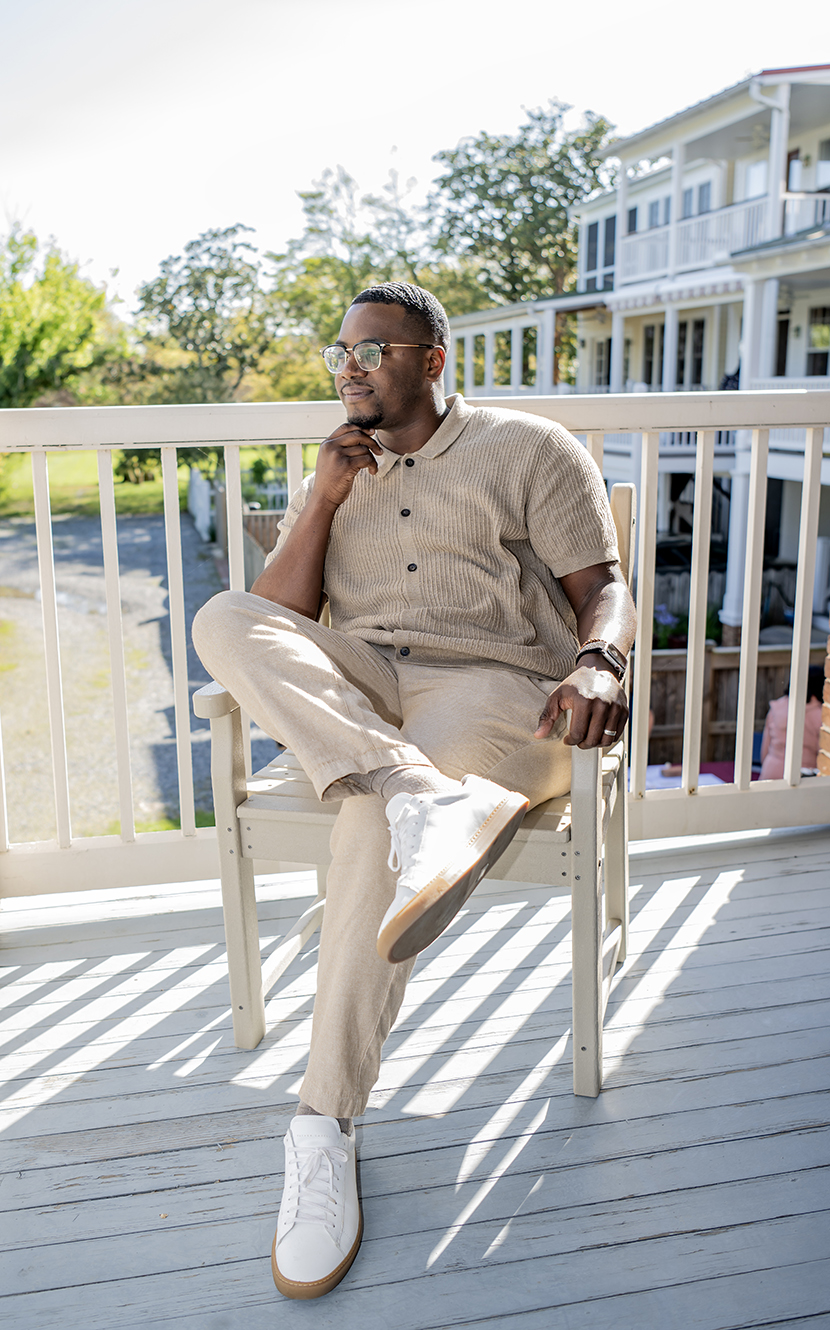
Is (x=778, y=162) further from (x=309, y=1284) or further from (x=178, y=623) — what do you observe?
(x=309, y=1284)

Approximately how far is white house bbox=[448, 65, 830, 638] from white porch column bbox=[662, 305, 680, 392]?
0.03 metres

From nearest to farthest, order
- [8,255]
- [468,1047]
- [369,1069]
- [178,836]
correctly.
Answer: [369,1069] < [468,1047] < [178,836] < [8,255]

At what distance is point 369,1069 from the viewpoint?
135cm

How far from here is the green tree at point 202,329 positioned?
23.5 meters

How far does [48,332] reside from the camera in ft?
70.5

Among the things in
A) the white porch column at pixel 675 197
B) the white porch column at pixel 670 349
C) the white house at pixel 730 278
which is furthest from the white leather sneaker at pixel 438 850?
the white porch column at pixel 670 349

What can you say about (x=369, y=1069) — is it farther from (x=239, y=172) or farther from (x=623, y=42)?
(x=623, y=42)

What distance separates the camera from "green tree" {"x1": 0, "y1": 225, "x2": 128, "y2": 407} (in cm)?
2117

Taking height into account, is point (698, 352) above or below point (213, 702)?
above

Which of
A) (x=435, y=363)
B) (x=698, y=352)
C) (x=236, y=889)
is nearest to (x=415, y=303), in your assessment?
(x=435, y=363)

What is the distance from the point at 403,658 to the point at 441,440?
396mm

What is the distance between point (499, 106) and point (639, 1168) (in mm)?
34541

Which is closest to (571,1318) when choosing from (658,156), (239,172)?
(658,156)

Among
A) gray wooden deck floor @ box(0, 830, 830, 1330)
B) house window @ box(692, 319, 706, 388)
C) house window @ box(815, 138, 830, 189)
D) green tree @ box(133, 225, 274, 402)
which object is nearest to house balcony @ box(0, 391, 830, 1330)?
gray wooden deck floor @ box(0, 830, 830, 1330)
